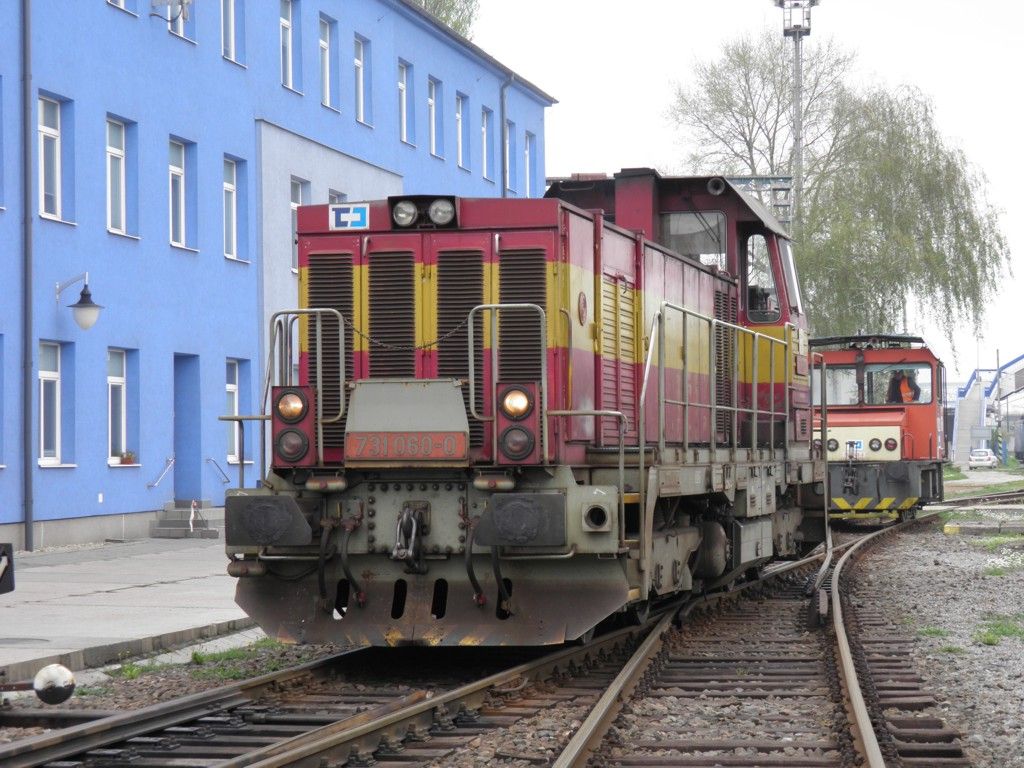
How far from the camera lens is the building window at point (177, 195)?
883 inches

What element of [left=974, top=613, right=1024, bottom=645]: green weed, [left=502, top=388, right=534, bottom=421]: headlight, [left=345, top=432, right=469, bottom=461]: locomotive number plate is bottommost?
[left=974, top=613, right=1024, bottom=645]: green weed

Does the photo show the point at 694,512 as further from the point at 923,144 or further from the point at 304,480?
the point at 923,144

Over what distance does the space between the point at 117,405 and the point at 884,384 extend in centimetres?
1242

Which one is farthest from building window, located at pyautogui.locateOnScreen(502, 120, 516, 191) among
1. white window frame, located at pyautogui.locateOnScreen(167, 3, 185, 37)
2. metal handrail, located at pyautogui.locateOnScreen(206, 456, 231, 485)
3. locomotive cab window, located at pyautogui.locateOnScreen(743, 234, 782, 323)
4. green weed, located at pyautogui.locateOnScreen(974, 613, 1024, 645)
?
green weed, located at pyautogui.locateOnScreen(974, 613, 1024, 645)

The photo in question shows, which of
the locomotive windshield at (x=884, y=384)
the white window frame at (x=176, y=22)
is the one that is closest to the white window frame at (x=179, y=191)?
the white window frame at (x=176, y=22)

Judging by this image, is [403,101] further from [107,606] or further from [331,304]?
[331,304]

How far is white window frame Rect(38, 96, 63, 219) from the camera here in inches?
758

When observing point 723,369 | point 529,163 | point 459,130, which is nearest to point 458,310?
point 723,369

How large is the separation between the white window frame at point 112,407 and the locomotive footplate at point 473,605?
40.5 ft

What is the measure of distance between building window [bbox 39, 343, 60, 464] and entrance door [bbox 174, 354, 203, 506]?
3.26 m

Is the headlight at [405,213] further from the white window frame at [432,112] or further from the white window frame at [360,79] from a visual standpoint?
the white window frame at [432,112]

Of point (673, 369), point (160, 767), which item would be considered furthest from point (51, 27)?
point (160, 767)

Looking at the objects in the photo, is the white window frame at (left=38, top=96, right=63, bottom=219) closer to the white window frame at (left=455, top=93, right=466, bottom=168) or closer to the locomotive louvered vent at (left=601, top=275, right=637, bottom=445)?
the locomotive louvered vent at (left=601, top=275, right=637, bottom=445)

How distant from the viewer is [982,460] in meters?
78.2
